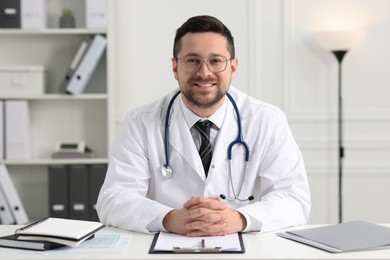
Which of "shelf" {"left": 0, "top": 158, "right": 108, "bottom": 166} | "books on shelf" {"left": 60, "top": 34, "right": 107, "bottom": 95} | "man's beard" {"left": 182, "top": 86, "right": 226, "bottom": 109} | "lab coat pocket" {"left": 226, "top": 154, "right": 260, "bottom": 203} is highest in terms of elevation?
"books on shelf" {"left": 60, "top": 34, "right": 107, "bottom": 95}

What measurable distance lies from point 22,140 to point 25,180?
364mm

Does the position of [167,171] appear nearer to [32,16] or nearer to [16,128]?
[16,128]

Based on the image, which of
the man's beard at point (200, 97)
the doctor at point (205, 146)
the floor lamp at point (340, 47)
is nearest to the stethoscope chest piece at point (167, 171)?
the doctor at point (205, 146)

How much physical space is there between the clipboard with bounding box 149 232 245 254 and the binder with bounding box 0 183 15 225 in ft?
7.31

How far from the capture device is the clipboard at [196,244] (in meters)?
1.74

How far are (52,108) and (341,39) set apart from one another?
187 centimetres

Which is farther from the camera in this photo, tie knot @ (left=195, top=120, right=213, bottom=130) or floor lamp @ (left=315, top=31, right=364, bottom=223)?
floor lamp @ (left=315, top=31, right=364, bottom=223)

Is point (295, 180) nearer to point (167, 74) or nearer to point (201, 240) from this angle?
point (201, 240)

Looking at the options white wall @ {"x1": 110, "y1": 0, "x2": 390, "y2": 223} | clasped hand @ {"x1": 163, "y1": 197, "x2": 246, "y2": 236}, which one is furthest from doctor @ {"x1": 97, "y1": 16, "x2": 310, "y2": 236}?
white wall @ {"x1": 110, "y1": 0, "x2": 390, "y2": 223}

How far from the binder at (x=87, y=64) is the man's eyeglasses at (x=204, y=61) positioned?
1.76 metres

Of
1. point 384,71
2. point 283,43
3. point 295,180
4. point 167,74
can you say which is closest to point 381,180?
point 384,71

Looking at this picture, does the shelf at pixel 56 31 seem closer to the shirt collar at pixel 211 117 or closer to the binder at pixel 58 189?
the binder at pixel 58 189

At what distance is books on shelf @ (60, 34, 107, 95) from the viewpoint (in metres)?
3.98

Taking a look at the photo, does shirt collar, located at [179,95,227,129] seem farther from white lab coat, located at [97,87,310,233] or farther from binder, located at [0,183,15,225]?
binder, located at [0,183,15,225]
